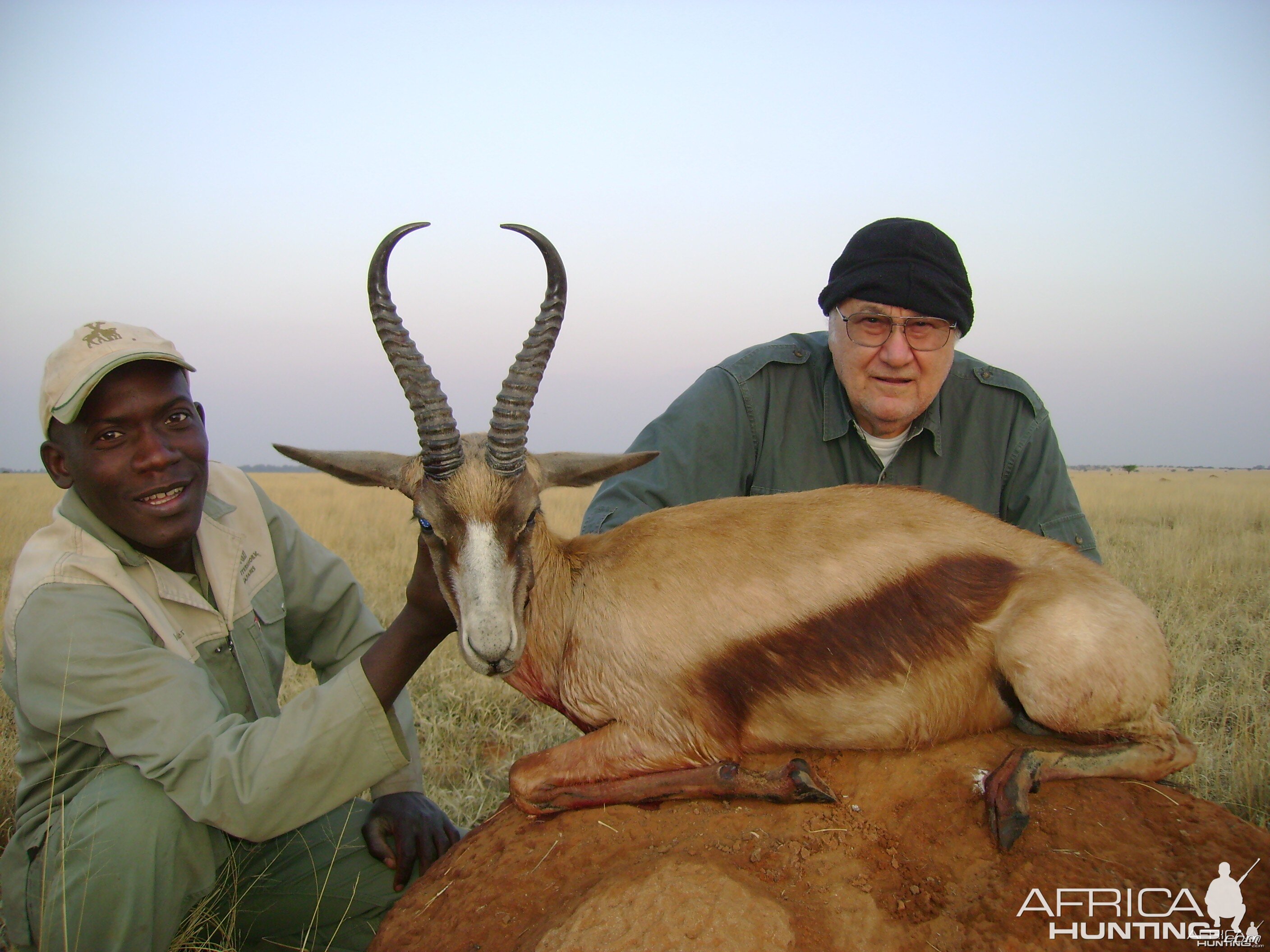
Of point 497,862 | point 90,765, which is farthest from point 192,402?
point 497,862

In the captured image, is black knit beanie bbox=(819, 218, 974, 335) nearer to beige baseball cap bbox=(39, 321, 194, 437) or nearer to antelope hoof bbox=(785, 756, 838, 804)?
antelope hoof bbox=(785, 756, 838, 804)

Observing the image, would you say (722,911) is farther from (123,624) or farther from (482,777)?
(482,777)

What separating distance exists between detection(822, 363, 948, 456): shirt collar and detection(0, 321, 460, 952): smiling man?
3.15m

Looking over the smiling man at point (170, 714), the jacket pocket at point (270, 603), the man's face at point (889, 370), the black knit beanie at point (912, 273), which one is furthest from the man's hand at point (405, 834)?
the black knit beanie at point (912, 273)

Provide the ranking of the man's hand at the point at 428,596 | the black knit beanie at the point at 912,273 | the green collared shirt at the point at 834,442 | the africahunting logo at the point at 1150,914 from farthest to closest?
the green collared shirt at the point at 834,442, the black knit beanie at the point at 912,273, the man's hand at the point at 428,596, the africahunting logo at the point at 1150,914

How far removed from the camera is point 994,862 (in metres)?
2.92

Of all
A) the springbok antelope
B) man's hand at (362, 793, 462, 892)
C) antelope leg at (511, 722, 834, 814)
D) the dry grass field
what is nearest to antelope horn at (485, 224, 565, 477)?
the springbok antelope

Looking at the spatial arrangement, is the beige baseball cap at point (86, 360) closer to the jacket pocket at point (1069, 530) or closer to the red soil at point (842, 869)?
the red soil at point (842, 869)

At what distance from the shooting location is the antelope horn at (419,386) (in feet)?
12.0

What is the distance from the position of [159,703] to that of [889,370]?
4.32 meters

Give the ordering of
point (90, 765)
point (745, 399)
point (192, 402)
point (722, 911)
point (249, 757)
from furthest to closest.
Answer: point (745, 399) → point (192, 402) → point (90, 765) → point (249, 757) → point (722, 911)

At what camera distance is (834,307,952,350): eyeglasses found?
4984 millimetres

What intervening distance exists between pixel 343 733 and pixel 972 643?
268cm

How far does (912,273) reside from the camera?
4879 mm
